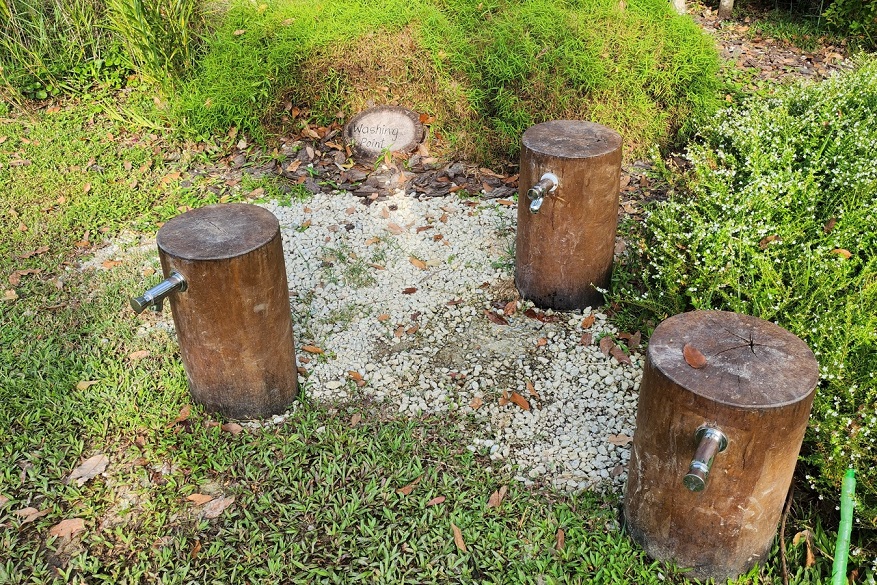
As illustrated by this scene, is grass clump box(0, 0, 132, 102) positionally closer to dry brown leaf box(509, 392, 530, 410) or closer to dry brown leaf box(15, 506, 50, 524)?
dry brown leaf box(15, 506, 50, 524)

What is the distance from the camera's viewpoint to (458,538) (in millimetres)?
2818

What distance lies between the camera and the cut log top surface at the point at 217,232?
297cm

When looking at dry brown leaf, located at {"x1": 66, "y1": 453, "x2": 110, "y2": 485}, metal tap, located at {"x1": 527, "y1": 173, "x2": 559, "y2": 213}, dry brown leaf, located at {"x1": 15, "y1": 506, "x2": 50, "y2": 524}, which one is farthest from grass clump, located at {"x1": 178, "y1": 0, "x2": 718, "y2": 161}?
dry brown leaf, located at {"x1": 15, "y1": 506, "x2": 50, "y2": 524}

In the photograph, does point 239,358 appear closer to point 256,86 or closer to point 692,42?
point 256,86

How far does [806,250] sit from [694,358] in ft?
4.66

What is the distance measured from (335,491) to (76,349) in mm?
1891

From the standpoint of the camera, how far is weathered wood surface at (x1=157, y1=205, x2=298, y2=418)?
2.98m

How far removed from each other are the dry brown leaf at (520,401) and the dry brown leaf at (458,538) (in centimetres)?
83

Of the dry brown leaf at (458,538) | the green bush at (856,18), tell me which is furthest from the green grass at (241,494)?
the green bush at (856,18)

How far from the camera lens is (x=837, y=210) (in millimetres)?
4137

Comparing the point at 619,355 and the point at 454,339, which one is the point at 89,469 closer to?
the point at 454,339

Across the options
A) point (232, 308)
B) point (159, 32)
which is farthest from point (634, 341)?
point (159, 32)

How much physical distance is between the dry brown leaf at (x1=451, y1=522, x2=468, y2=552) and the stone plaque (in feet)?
11.9

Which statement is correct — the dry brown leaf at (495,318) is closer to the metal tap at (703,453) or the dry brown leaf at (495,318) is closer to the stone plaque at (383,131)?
the metal tap at (703,453)
